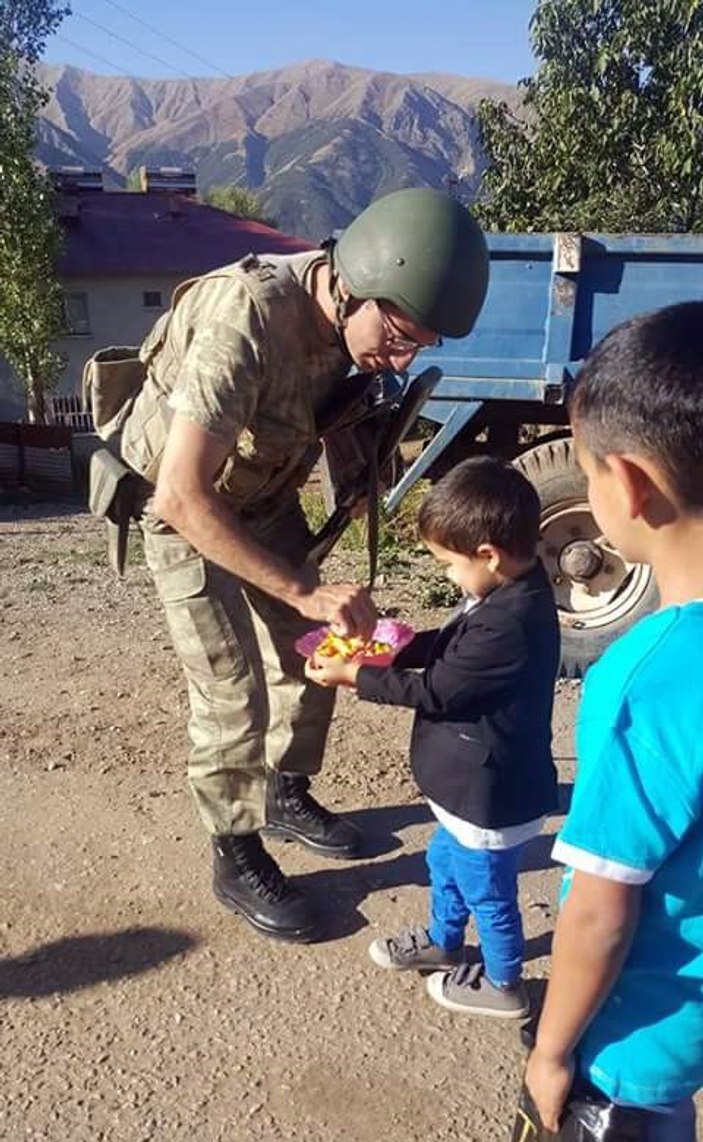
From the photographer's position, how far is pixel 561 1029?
143cm

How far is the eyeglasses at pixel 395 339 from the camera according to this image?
2777 millimetres

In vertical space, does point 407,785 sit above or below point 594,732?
below

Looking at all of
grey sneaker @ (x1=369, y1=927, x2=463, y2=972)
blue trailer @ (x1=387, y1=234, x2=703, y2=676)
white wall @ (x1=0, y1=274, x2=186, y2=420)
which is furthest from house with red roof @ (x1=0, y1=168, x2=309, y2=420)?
grey sneaker @ (x1=369, y1=927, x2=463, y2=972)

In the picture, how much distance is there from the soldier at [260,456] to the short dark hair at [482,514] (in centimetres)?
30

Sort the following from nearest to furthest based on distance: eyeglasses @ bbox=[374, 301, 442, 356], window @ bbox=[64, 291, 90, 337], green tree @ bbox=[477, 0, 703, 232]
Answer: eyeglasses @ bbox=[374, 301, 442, 356] < green tree @ bbox=[477, 0, 703, 232] < window @ bbox=[64, 291, 90, 337]

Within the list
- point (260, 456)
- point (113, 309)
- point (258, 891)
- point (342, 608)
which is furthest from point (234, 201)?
point (342, 608)

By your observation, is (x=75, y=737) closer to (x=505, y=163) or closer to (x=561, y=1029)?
(x=561, y=1029)

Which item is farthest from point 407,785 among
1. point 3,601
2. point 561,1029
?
point 3,601

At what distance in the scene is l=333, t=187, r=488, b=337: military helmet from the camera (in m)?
2.67

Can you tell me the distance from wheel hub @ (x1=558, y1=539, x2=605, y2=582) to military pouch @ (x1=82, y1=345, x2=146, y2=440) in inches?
99.2

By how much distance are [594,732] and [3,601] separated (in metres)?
6.15

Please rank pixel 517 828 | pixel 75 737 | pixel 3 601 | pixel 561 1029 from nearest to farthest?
1. pixel 561 1029
2. pixel 517 828
3. pixel 75 737
4. pixel 3 601

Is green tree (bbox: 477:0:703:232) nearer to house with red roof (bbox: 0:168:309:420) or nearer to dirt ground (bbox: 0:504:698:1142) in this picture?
dirt ground (bbox: 0:504:698:1142)

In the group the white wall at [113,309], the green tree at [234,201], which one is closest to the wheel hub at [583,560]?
the white wall at [113,309]
